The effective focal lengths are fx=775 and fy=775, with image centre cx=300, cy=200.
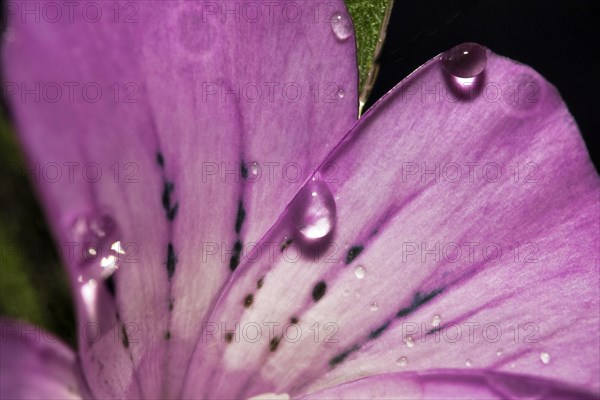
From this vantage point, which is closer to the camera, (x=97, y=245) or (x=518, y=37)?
(x=97, y=245)

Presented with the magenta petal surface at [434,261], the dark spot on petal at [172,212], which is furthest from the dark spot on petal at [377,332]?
the dark spot on petal at [172,212]

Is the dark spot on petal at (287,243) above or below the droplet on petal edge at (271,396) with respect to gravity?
above

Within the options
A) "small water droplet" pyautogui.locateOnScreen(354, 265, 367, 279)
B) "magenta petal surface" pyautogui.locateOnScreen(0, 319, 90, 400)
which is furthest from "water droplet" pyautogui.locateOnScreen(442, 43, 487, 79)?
"magenta petal surface" pyautogui.locateOnScreen(0, 319, 90, 400)

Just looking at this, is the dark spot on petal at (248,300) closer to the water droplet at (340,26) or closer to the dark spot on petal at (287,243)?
the dark spot on petal at (287,243)

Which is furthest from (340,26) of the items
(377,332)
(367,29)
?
(377,332)

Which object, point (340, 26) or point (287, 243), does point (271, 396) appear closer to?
point (287, 243)
